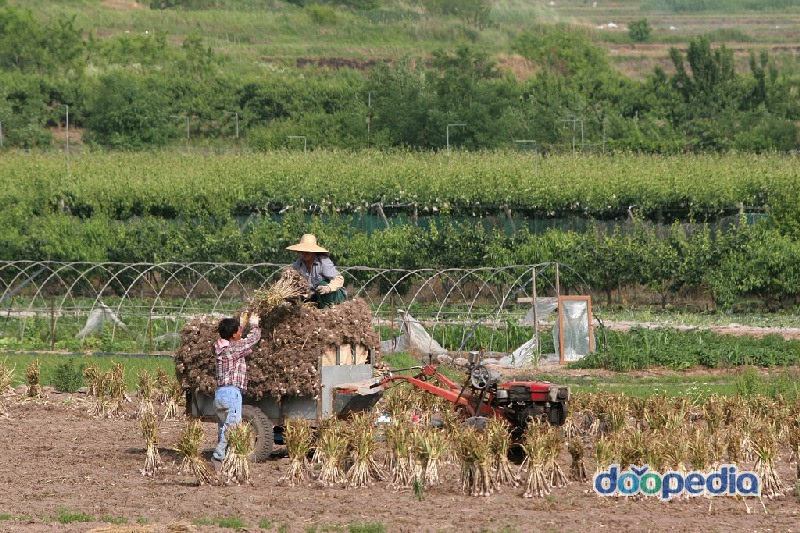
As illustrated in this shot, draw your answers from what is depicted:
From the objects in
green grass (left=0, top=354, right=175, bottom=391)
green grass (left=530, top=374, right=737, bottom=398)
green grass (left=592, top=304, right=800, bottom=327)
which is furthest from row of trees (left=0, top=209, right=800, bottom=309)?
green grass (left=0, top=354, right=175, bottom=391)

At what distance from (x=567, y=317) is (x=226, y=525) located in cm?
1463

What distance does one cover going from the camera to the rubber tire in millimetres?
14039

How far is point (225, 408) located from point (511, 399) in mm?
2875

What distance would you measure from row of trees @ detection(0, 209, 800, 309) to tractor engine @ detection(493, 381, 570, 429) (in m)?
17.7

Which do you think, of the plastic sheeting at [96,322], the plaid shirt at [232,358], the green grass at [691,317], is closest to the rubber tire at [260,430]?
the plaid shirt at [232,358]

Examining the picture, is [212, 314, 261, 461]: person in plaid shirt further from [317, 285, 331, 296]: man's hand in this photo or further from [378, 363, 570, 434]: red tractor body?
[378, 363, 570, 434]: red tractor body

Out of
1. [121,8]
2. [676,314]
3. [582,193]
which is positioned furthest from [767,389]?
[121,8]

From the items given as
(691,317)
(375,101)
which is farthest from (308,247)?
(375,101)

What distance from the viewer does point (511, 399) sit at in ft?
45.1

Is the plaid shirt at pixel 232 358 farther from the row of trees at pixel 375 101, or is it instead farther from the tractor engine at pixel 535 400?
the row of trees at pixel 375 101

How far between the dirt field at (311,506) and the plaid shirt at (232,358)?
3.19ft

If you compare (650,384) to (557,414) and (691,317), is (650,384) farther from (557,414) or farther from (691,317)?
(691,317)

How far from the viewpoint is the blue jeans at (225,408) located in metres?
13.7

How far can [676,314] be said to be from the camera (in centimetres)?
3191
